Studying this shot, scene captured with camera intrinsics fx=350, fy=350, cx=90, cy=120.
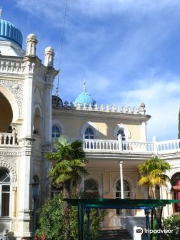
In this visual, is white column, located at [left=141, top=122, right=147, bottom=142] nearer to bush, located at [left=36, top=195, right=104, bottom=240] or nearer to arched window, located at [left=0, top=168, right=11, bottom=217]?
bush, located at [left=36, top=195, right=104, bottom=240]

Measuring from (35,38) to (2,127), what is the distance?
6.20 metres

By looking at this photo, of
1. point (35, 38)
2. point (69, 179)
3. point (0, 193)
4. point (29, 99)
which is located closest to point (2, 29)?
point (35, 38)

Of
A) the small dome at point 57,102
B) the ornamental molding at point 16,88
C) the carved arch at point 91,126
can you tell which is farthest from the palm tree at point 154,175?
the small dome at point 57,102

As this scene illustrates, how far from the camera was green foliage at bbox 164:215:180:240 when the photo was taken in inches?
685

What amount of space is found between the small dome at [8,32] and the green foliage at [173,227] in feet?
48.5

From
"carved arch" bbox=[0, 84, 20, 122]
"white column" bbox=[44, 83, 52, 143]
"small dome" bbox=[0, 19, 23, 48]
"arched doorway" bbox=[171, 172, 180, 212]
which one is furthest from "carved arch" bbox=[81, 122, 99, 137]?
"small dome" bbox=[0, 19, 23, 48]

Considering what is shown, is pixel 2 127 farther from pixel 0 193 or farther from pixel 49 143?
pixel 0 193

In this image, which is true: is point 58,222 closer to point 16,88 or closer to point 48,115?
point 48,115

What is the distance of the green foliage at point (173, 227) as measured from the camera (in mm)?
17391

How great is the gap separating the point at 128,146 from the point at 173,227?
659 centimetres

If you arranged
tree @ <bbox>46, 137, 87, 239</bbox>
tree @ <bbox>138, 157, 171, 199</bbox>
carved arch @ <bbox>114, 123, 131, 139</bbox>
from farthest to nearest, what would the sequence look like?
carved arch @ <bbox>114, 123, 131, 139</bbox>
tree @ <bbox>138, 157, 171, 199</bbox>
tree @ <bbox>46, 137, 87, 239</bbox>

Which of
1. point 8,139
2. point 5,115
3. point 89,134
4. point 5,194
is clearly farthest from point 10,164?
point 89,134

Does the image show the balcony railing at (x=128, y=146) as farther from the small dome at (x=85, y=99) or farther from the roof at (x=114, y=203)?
the roof at (x=114, y=203)

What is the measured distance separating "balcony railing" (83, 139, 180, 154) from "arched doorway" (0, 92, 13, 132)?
5172 millimetres
